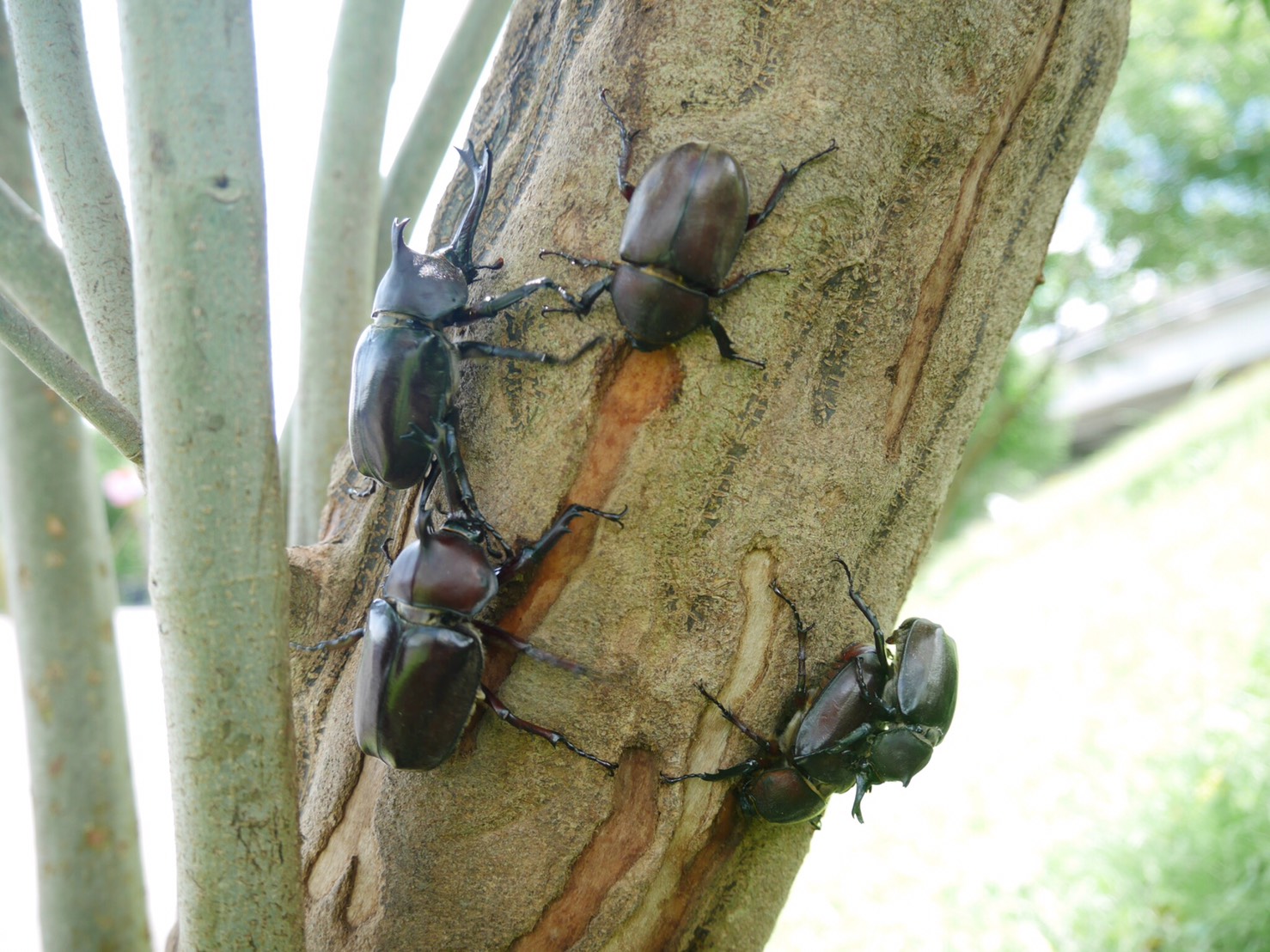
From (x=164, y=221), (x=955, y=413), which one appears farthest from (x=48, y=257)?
(x=955, y=413)

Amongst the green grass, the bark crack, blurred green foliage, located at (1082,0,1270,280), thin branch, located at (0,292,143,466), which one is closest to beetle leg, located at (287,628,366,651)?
thin branch, located at (0,292,143,466)

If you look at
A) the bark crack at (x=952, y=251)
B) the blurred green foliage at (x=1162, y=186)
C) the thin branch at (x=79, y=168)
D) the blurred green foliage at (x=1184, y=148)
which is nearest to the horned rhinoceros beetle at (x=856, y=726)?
the bark crack at (x=952, y=251)

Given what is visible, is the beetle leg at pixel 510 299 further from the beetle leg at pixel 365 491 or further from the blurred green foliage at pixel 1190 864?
the blurred green foliage at pixel 1190 864

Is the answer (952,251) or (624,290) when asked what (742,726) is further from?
(952,251)

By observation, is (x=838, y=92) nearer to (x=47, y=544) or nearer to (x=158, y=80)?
(x=158, y=80)

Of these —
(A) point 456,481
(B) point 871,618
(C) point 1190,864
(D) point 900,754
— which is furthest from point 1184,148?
(A) point 456,481

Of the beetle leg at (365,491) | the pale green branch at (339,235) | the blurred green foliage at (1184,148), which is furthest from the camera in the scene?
the blurred green foliage at (1184,148)
